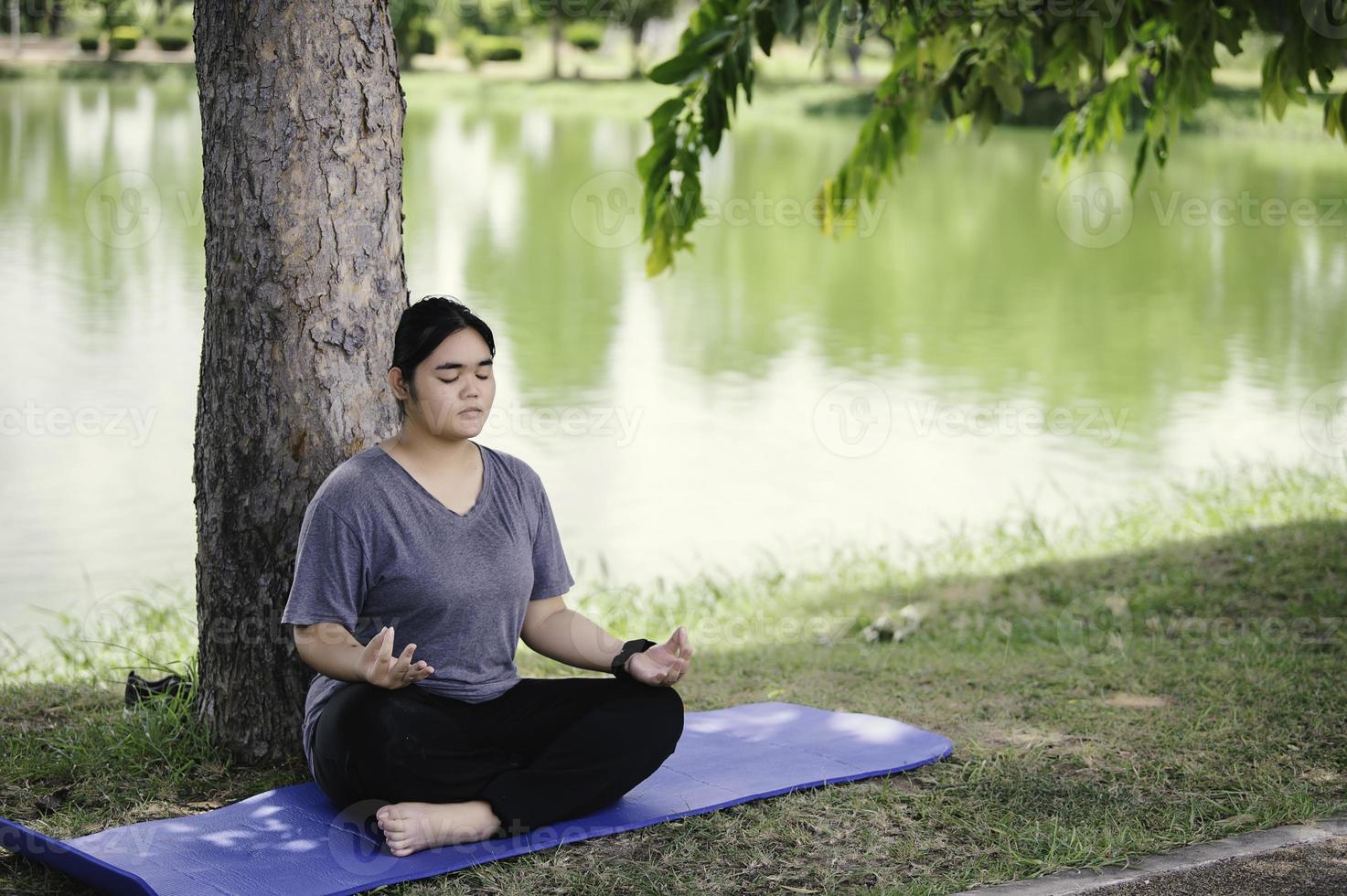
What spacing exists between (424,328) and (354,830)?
44.1 inches

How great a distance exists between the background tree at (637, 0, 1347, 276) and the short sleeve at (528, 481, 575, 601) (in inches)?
79.8

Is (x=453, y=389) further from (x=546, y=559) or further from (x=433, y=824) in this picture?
(x=433, y=824)

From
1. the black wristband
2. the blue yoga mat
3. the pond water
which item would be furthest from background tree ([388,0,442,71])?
the black wristband

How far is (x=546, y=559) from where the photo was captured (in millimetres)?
3699

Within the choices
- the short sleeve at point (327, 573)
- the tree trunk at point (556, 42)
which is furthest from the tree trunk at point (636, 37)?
the short sleeve at point (327, 573)

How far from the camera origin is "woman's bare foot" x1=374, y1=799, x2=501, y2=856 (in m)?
3.32

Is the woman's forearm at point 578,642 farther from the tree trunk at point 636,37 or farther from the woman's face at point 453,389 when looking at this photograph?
the tree trunk at point 636,37

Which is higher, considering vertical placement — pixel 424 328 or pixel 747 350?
pixel 424 328

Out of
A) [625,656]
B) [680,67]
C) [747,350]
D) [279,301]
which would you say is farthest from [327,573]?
[747,350]

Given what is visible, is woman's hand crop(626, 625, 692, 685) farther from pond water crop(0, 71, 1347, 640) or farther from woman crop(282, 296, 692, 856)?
pond water crop(0, 71, 1347, 640)

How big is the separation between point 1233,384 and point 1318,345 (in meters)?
2.15

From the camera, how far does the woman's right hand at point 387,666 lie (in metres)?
3.16

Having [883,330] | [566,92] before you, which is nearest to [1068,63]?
[883,330]

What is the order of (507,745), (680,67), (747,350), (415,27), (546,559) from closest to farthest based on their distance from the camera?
1. (507,745)
2. (546,559)
3. (680,67)
4. (747,350)
5. (415,27)
